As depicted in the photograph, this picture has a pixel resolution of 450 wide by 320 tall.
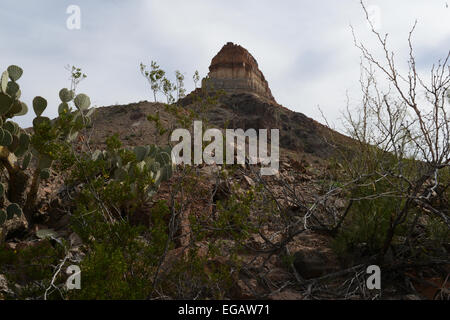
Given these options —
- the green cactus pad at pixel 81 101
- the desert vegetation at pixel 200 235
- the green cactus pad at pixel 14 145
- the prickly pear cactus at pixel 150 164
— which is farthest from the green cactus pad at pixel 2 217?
the green cactus pad at pixel 81 101

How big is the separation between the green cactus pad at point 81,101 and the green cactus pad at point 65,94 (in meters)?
0.16

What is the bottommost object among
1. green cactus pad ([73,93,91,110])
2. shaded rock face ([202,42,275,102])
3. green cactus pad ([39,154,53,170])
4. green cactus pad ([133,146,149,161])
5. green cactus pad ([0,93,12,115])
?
green cactus pad ([39,154,53,170])

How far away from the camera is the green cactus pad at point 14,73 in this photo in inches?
170

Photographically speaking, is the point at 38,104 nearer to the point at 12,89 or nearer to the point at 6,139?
the point at 12,89

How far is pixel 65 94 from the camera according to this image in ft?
15.0

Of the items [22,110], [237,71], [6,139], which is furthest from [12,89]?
[237,71]

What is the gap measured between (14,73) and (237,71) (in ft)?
135

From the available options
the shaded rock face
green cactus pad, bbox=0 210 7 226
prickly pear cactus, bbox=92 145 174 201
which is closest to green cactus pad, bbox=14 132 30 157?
prickly pear cactus, bbox=92 145 174 201

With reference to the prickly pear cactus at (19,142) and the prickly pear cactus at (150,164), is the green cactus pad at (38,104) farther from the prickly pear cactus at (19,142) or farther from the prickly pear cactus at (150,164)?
the prickly pear cactus at (150,164)

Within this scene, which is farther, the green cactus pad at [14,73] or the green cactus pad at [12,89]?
the green cactus pad at [14,73]

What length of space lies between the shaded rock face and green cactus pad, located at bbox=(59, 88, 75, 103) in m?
36.9

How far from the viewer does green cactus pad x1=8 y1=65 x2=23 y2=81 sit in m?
4.31

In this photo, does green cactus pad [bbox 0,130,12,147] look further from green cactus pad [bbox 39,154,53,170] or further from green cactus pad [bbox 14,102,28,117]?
green cactus pad [bbox 14,102,28,117]
